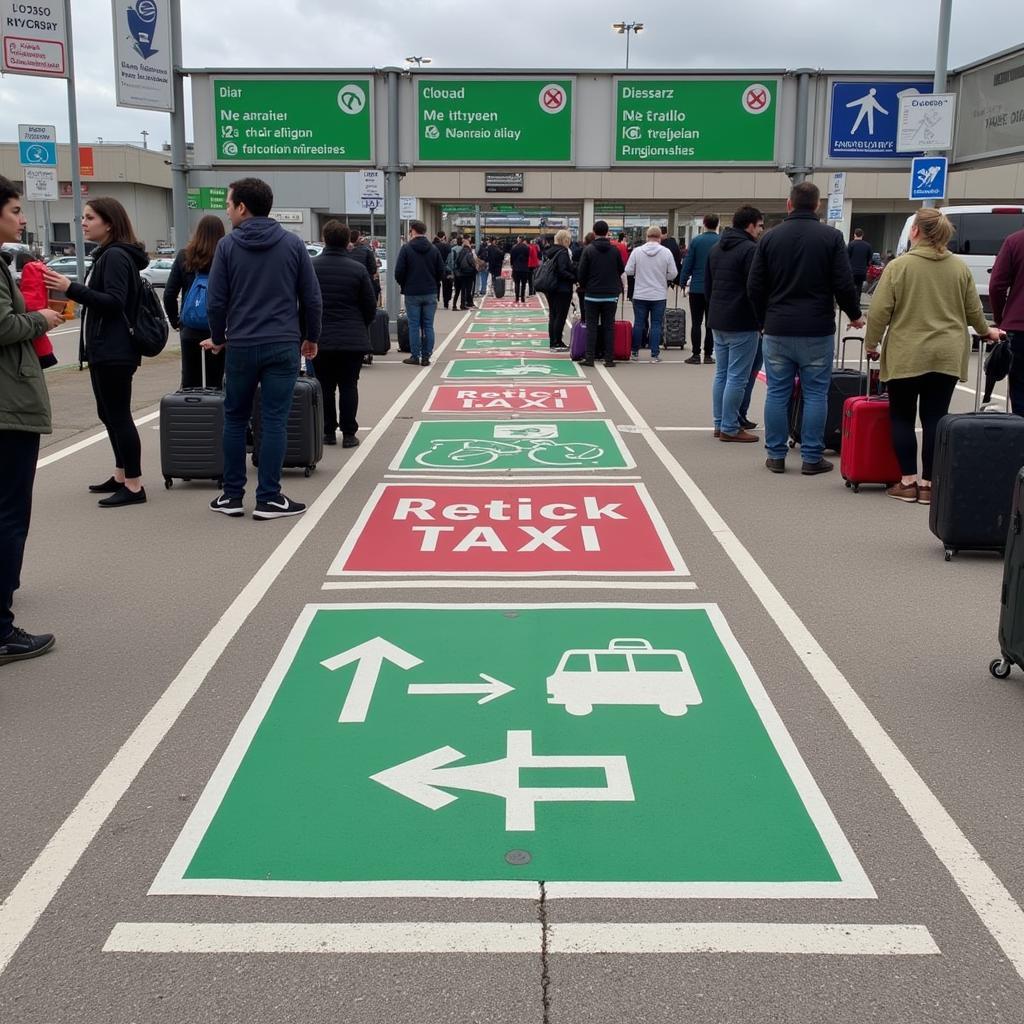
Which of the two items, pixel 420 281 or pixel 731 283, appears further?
pixel 420 281

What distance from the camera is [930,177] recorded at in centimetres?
1428

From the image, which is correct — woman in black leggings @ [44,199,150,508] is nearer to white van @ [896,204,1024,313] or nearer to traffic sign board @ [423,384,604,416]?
traffic sign board @ [423,384,604,416]

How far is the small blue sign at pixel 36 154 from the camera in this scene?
72.4ft

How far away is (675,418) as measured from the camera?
12.2 meters

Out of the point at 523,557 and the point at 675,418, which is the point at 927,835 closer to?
the point at 523,557

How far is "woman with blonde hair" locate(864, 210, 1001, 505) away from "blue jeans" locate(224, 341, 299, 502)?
384 centimetres

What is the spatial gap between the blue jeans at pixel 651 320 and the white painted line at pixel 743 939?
15.6 m

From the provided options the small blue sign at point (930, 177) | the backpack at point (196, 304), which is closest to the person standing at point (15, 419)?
the backpack at point (196, 304)

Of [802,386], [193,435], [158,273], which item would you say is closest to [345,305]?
[193,435]

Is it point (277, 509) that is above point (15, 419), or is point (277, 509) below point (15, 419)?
below

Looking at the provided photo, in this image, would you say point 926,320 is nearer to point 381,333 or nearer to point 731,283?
point 731,283

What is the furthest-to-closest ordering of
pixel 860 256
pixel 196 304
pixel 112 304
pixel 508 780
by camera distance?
1. pixel 860 256
2. pixel 196 304
3. pixel 112 304
4. pixel 508 780

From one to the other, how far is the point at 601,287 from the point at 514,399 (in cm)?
366

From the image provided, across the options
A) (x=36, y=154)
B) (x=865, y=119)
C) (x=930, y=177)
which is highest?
(x=865, y=119)
